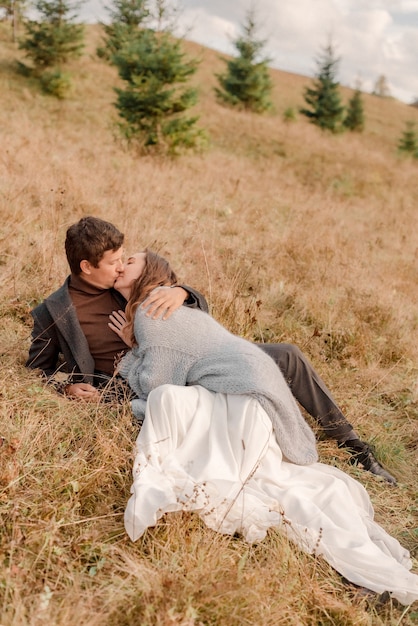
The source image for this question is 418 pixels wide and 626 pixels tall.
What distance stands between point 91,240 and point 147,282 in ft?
1.37

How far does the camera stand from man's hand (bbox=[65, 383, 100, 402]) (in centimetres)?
332

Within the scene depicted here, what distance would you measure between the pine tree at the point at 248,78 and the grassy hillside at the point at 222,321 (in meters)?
8.34

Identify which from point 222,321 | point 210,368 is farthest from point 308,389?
point 222,321

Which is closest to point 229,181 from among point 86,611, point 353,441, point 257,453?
point 353,441

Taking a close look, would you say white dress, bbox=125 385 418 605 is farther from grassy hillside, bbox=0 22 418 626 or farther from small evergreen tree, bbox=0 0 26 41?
small evergreen tree, bbox=0 0 26 41

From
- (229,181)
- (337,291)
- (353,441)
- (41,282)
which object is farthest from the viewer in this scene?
(229,181)

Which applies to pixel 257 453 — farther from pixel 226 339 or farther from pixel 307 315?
pixel 307 315

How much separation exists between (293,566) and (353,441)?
1.35 meters

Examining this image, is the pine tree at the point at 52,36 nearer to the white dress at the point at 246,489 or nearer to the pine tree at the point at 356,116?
the pine tree at the point at 356,116

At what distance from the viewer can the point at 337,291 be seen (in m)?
5.79

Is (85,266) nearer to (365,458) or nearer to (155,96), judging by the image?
(365,458)

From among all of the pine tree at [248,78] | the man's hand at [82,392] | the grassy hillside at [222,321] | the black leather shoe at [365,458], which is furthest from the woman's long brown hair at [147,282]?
the pine tree at [248,78]

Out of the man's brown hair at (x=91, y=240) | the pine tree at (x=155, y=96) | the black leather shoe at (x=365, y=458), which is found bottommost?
the black leather shoe at (x=365, y=458)

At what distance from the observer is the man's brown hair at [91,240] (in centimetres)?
333
